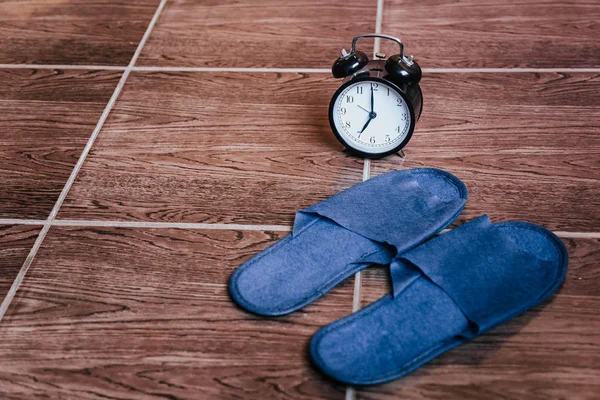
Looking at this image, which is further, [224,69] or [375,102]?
[224,69]

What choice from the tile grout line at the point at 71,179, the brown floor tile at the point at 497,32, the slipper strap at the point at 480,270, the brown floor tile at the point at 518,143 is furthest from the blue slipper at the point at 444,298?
the brown floor tile at the point at 497,32

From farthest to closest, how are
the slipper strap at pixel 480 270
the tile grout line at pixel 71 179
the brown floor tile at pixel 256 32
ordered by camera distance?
1. the brown floor tile at pixel 256 32
2. the tile grout line at pixel 71 179
3. the slipper strap at pixel 480 270

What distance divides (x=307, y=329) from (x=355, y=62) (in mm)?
606

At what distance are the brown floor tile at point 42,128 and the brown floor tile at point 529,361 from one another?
827 mm

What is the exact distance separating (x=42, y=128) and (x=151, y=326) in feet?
2.62

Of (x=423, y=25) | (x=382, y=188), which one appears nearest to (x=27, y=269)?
(x=382, y=188)

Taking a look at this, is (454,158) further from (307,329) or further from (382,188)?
(307,329)

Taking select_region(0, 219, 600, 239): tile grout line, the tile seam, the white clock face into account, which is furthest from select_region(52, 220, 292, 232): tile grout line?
the tile seam

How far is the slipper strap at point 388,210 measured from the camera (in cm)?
135

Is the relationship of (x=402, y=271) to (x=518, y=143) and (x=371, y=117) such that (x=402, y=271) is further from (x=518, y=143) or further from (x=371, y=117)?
(x=518, y=143)

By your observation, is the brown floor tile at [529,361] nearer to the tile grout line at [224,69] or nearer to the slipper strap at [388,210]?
the slipper strap at [388,210]

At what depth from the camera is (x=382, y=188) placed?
1.47 meters

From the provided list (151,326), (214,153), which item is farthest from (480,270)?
(214,153)

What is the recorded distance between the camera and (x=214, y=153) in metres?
1.64
